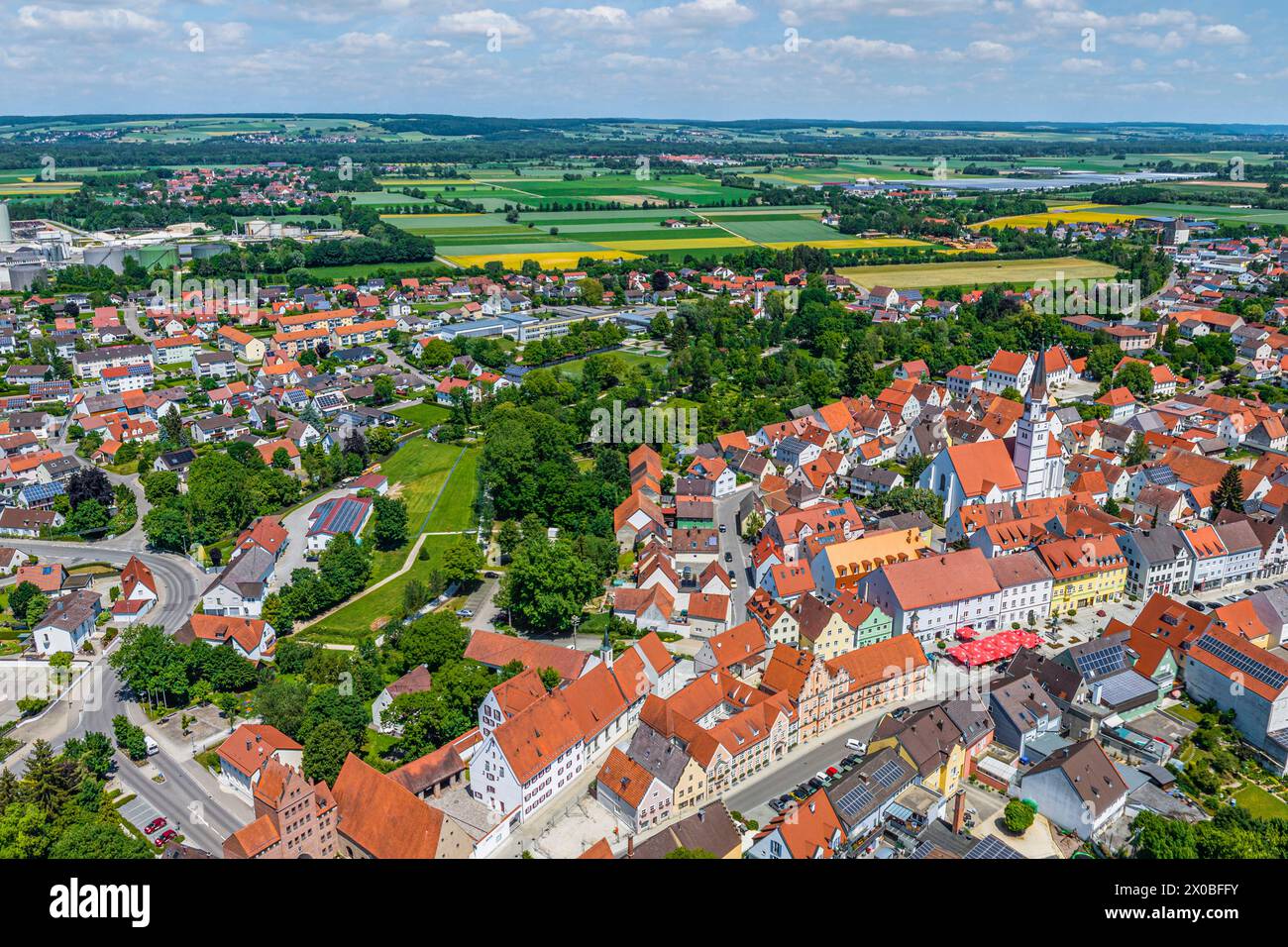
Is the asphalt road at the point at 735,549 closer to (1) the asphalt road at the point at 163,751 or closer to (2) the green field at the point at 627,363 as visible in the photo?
(1) the asphalt road at the point at 163,751

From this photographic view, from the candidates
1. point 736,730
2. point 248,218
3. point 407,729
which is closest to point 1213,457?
point 736,730

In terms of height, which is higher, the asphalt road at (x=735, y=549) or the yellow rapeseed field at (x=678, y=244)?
the yellow rapeseed field at (x=678, y=244)

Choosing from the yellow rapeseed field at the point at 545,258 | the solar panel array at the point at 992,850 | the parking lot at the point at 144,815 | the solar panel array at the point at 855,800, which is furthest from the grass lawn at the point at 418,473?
the yellow rapeseed field at the point at 545,258

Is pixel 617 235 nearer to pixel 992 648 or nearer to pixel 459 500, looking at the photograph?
pixel 459 500

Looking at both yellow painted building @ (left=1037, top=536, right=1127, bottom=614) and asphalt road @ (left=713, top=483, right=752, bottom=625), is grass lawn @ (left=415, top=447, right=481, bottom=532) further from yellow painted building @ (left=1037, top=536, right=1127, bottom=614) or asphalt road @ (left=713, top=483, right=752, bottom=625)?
yellow painted building @ (left=1037, top=536, right=1127, bottom=614)

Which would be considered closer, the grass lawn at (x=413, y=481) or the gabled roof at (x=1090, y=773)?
the gabled roof at (x=1090, y=773)
